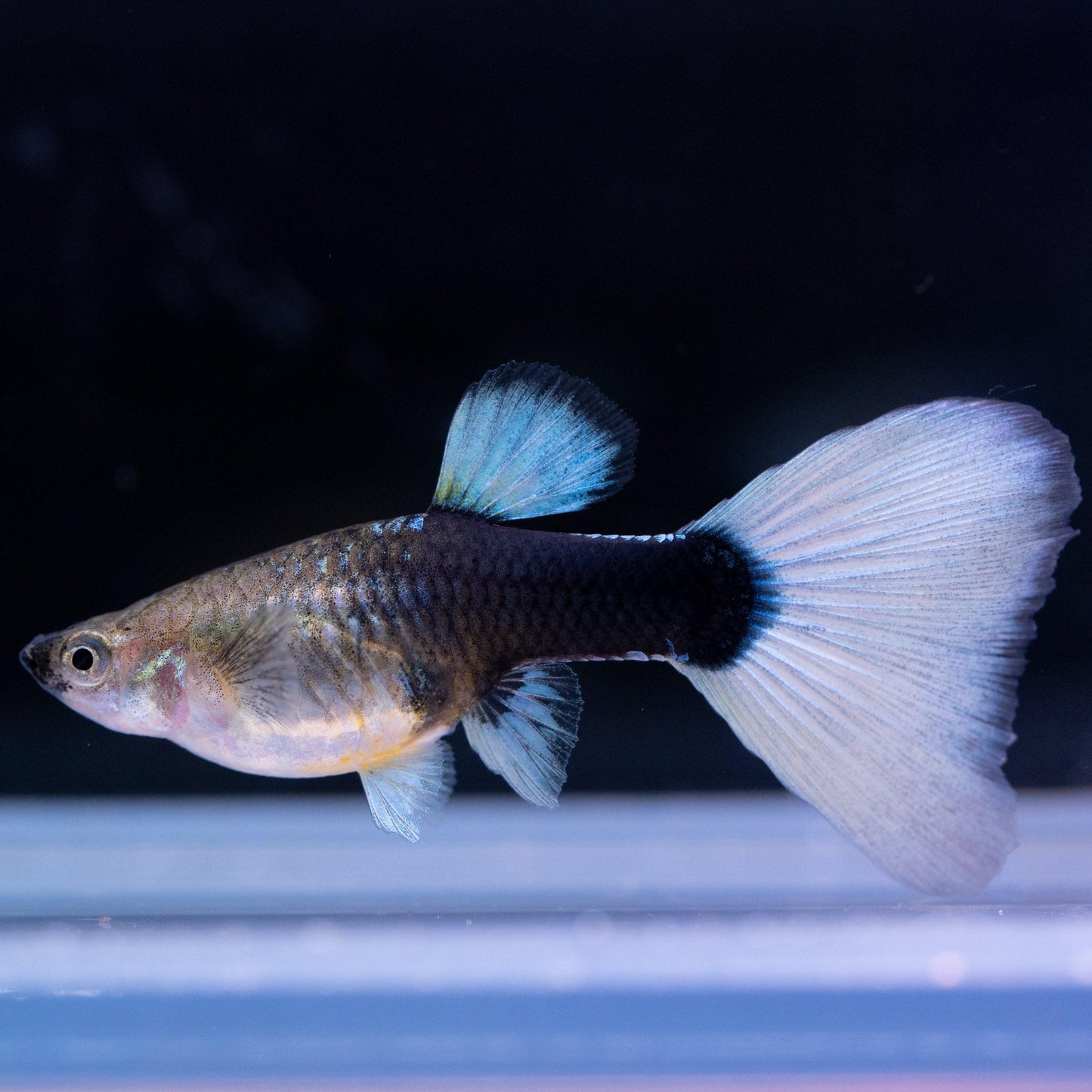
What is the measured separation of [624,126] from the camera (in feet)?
5.76

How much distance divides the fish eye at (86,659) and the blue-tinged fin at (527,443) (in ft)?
1.40

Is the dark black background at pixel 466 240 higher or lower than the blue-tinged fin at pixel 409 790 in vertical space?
higher

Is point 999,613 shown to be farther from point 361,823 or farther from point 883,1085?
point 361,823

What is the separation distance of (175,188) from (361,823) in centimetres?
128

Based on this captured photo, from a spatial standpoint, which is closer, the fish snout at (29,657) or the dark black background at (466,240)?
the fish snout at (29,657)

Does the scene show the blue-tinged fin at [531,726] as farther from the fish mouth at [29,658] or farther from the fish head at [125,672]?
the fish mouth at [29,658]

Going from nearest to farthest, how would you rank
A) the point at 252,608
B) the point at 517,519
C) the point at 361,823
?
the point at 252,608
the point at 517,519
the point at 361,823

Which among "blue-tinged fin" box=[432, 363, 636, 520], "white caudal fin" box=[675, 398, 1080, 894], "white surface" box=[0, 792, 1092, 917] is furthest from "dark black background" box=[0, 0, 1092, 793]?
"white caudal fin" box=[675, 398, 1080, 894]

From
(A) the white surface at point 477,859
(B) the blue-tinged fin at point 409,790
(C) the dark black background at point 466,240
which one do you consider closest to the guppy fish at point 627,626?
(B) the blue-tinged fin at point 409,790

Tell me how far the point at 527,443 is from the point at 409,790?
45 centimetres

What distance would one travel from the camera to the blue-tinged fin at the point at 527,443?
119 centimetres

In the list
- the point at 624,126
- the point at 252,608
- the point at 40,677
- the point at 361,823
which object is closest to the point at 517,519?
the point at 252,608

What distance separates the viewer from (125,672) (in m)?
1.10

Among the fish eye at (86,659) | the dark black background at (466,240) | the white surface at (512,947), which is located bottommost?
the white surface at (512,947)
